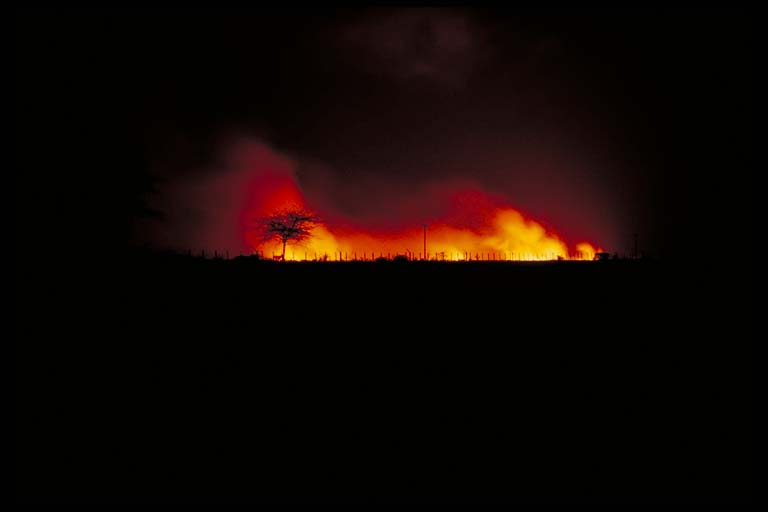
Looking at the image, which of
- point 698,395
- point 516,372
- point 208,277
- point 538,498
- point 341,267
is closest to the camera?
point 538,498

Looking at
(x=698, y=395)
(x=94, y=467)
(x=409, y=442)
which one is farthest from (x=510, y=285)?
(x=94, y=467)

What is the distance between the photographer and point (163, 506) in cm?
592

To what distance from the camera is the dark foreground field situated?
6.21m

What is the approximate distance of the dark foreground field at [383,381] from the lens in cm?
621

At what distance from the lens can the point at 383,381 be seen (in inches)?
319

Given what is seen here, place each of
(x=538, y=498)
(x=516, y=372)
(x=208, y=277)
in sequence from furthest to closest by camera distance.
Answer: (x=208, y=277) → (x=516, y=372) → (x=538, y=498)

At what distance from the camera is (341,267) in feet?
39.6

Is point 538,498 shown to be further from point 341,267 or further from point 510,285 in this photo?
point 341,267

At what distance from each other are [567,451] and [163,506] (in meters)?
6.89

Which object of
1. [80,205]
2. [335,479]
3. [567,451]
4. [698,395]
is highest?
[80,205]

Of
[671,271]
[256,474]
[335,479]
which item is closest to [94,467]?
[256,474]

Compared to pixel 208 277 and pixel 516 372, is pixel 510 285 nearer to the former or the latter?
pixel 516 372

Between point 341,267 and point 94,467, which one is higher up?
point 341,267

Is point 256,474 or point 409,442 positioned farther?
point 409,442
